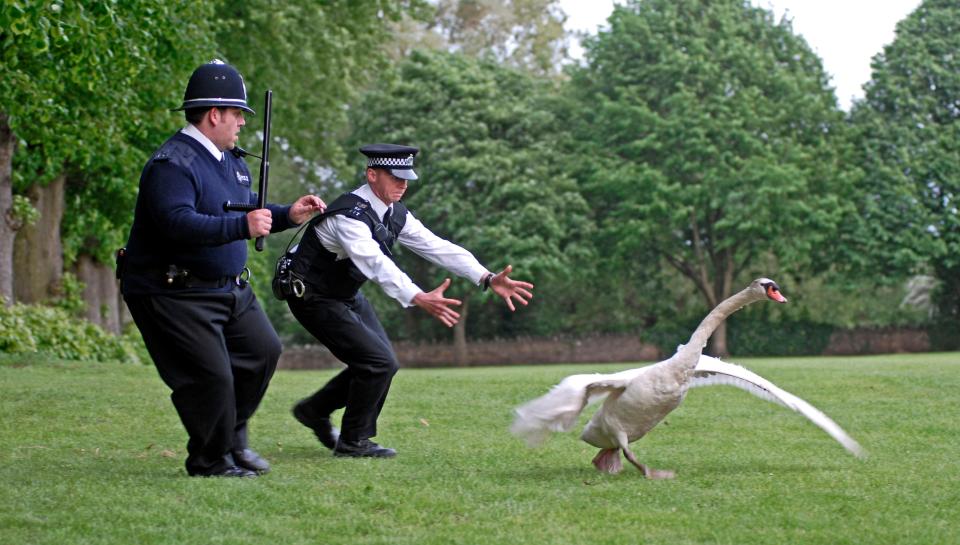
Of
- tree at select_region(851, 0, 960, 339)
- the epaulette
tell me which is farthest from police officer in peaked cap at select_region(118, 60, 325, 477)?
tree at select_region(851, 0, 960, 339)

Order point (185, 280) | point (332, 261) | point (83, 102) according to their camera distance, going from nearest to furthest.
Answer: point (185, 280), point (332, 261), point (83, 102)

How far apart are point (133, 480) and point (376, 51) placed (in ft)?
97.0

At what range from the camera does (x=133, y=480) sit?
8.52 metres

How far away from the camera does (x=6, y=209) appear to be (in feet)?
74.0

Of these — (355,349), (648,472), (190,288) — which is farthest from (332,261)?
(648,472)

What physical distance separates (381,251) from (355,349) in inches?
30.2

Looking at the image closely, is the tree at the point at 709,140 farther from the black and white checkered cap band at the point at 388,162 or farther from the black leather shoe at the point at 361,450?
the black and white checkered cap band at the point at 388,162

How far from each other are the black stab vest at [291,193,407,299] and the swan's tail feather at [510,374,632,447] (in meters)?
1.62

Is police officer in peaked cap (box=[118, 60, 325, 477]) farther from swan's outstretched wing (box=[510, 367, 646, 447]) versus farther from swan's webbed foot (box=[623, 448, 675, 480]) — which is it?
swan's webbed foot (box=[623, 448, 675, 480])

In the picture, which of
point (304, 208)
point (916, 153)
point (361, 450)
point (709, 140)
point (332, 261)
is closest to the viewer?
point (304, 208)

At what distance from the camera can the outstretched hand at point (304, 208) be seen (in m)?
8.77

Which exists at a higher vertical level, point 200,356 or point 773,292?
point 773,292

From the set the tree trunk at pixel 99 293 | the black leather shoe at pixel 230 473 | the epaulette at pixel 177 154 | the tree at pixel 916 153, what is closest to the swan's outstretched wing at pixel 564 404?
the black leather shoe at pixel 230 473

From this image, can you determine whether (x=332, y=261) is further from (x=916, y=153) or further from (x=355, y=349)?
(x=916, y=153)
